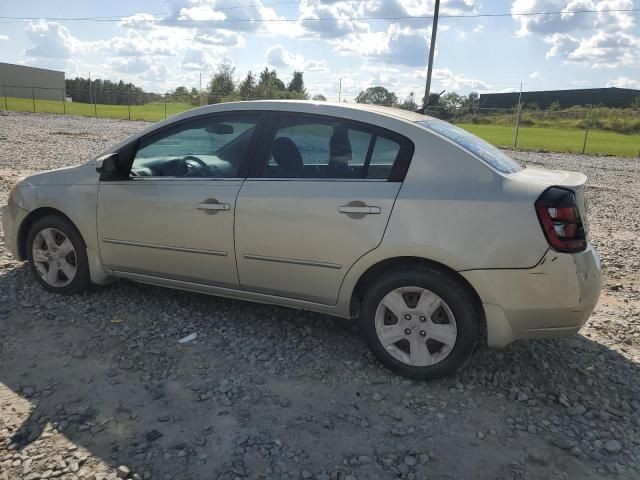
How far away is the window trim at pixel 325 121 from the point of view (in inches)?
132

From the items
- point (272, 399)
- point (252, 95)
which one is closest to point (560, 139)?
point (252, 95)

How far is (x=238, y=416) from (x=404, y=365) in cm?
109

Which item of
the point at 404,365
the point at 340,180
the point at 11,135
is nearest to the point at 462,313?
the point at 404,365

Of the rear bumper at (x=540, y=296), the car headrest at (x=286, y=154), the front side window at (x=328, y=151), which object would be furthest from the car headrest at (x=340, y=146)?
the rear bumper at (x=540, y=296)

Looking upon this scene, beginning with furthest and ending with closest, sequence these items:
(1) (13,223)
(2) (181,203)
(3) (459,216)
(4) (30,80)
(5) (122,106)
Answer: (4) (30,80)
(5) (122,106)
(1) (13,223)
(2) (181,203)
(3) (459,216)

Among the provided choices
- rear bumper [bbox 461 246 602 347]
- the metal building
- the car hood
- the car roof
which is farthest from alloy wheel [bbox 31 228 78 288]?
the metal building

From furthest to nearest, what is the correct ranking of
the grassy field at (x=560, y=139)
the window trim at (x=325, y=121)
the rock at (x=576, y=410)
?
the grassy field at (x=560, y=139) → the window trim at (x=325, y=121) → the rock at (x=576, y=410)

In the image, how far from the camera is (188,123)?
403 cm

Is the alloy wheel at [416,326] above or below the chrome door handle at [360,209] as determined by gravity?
below

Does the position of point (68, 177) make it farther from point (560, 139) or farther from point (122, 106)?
point (122, 106)

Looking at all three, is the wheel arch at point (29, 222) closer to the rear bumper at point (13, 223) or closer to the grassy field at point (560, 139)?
the rear bumper at point (13, 223)

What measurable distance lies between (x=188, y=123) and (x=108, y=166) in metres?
0.68

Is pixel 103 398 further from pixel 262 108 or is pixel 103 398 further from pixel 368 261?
pixel 262 108

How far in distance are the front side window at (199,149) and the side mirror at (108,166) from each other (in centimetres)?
12
